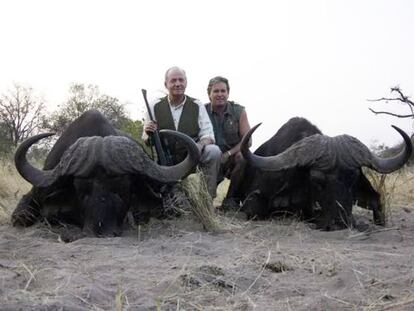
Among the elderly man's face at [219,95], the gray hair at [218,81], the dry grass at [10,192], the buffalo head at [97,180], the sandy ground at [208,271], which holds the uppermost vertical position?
the gray hair at [218,81]

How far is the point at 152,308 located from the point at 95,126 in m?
3.78

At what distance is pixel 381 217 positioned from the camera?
21.4 feet

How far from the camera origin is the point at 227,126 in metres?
8.56

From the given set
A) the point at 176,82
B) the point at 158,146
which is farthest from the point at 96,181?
the point at 176,82

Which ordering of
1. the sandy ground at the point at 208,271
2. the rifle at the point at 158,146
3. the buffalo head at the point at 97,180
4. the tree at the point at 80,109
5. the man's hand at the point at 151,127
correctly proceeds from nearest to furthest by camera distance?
1. the sandy ground at the point at 208,271
2. the buffalo head at the point at 97,180
3. the rifle at the point at 158,146
4. the man's hand at the point at 151,127
5. the tree at the point at 80,109

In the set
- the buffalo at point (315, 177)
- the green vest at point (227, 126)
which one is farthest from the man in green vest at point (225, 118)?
the buffalo at point (315, 177)

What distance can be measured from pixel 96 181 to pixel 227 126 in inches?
140

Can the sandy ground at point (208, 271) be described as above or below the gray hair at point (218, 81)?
below

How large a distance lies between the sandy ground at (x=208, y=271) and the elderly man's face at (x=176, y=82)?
8.83ft

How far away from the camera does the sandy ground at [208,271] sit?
9.60ft

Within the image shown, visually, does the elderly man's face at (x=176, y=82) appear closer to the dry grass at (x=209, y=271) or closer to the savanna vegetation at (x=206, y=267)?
the savanna vegetation at (x=206, y=267)

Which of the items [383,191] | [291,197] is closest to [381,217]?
[383,191]

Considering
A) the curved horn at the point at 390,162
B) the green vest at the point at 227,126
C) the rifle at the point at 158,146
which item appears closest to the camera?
the curved horn at the point at 390,162

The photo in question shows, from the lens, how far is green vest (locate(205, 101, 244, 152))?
337 inches
